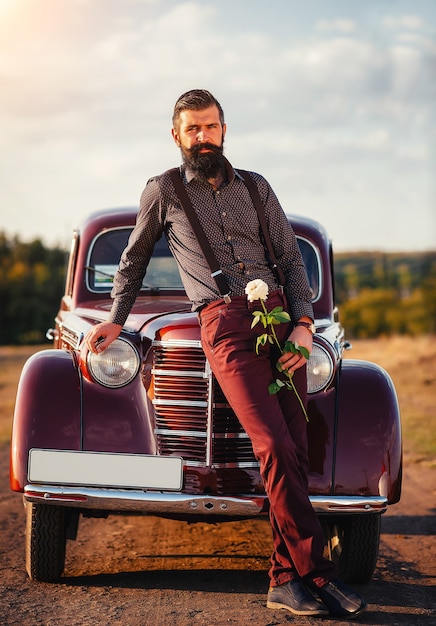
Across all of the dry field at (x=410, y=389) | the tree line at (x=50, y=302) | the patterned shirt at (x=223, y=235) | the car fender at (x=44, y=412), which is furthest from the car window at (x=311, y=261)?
the tree line at (x=50, y=302)

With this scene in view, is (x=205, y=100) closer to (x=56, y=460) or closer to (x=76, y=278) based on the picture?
(x=56, y=460)

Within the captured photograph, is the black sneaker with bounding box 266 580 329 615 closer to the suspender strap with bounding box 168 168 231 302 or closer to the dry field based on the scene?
the suspender strap with bounding box 168 168 231 302

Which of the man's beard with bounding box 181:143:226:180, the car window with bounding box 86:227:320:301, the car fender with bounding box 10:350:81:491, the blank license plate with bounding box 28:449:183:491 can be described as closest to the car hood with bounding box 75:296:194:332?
the car window with bounding box 86:227:320:301

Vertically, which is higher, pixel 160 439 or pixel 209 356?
pixel 209 356

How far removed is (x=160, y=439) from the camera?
4562mm

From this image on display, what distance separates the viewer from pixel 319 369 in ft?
15.2

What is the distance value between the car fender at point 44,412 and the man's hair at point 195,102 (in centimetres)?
140

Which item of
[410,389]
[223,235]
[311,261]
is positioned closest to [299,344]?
[223,235]

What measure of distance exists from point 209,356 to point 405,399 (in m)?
10.7

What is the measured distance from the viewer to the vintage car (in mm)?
4387

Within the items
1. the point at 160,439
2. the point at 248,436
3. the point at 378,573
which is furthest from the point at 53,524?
the point at 378,573

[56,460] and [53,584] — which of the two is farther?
[53,584]

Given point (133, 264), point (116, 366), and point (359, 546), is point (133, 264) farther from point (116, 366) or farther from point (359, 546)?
point (359, 546)

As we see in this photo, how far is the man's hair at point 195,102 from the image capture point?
4227 millimetres
